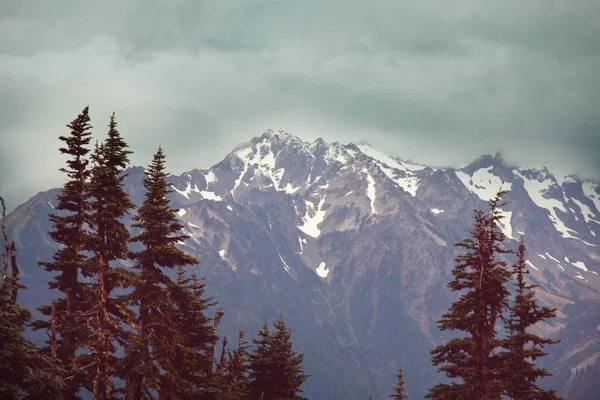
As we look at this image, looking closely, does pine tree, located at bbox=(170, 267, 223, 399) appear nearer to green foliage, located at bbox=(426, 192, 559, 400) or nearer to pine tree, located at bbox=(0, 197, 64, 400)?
pine tree, located at bbox=(0, 197, 64, 400)

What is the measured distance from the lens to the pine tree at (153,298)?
31375 millimetres

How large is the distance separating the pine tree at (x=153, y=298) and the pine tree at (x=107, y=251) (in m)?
0.82

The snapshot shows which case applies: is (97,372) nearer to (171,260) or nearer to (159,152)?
(171,260)

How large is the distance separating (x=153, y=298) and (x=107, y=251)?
340 cm

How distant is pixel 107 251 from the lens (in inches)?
1227

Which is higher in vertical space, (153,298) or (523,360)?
(153,298)

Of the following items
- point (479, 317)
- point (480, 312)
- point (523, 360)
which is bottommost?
point (523, 360)

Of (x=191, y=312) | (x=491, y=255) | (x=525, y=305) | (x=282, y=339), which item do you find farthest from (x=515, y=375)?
(x=191, y=312)

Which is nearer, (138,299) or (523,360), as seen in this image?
(138,299)

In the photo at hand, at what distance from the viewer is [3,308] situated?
25.1 metres

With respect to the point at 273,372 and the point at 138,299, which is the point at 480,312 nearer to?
the point at 138,299

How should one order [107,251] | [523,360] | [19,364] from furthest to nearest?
1. [523,360]
2. [107,251]
3. [19,364]

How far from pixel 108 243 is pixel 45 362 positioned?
301 inches

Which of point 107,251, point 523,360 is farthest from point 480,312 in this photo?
point 107,251
